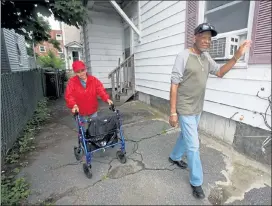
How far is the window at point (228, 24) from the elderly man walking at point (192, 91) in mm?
825

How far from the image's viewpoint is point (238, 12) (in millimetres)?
2682

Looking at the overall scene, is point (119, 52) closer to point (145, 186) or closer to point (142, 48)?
point (142, 48)

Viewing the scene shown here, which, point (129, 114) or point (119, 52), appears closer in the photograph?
point (129, 114)

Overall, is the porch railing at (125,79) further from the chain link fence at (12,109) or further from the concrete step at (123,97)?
the chain link fence at (12,109)

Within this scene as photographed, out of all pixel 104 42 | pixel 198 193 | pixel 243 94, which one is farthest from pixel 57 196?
pixel 104 42

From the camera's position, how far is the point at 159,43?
4777 mm

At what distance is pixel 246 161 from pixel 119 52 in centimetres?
694

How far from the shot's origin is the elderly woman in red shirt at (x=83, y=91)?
8.29 feet

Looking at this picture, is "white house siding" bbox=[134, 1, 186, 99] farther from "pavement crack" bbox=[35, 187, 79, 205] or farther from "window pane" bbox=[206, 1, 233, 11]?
"pavement crack" bbox=[35, 187, 79, 205]

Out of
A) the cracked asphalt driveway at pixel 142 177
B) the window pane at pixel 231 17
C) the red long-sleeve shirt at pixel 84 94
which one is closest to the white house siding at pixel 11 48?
the cracked asphalt driveway at pixel 142 177

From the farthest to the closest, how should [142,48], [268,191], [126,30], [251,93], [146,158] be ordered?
[126,30], [142,48], [146,158], [251,93], [268,191]

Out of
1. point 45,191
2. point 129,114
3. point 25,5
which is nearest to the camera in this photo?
point 45,191

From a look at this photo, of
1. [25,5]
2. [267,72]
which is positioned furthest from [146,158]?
[25,5]

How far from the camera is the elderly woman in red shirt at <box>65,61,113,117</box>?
2.53 m
